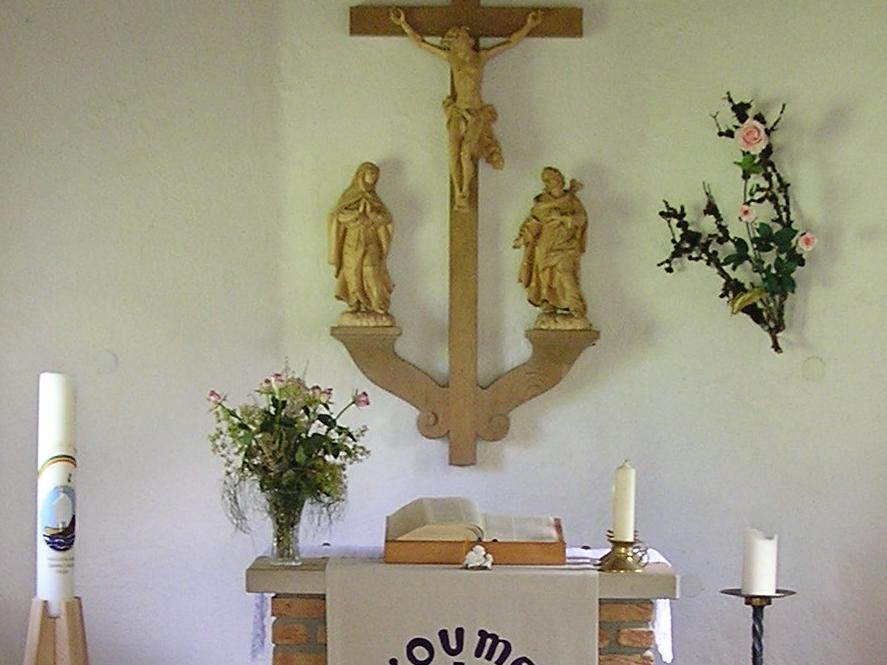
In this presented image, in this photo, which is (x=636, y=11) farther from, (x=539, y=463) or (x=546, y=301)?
(x=539, y=463)

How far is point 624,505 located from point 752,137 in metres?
1.39

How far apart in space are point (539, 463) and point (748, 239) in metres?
0.90

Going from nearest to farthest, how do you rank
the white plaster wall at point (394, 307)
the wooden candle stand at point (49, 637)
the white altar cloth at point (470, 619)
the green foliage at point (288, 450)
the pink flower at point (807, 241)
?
1. the white altar cloth at point (470, 619)
2. the green foliage at point (288, 450)
3. the wooden candle stand at point (49, 637)
4. the pink flower at point (807, 241)
5. the white plaster wall at point (394, 307)

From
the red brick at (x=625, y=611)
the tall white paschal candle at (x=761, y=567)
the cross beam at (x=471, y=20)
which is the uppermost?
the cross beam at (x=471, y=20)

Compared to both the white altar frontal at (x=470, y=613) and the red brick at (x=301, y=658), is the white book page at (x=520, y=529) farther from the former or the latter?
the red brick at (x=301, y=658)

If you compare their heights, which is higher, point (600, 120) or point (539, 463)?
point (600, 120)

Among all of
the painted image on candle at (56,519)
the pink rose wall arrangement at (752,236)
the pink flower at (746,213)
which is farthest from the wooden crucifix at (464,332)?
the painted image on candle at (56,519)

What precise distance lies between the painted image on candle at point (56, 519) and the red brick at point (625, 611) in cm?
131

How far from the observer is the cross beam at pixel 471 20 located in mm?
3812

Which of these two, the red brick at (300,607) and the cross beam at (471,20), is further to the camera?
the cross beam at (471,20)

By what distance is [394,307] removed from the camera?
3861mm

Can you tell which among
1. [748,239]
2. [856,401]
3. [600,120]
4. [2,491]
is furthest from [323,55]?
[856,401]

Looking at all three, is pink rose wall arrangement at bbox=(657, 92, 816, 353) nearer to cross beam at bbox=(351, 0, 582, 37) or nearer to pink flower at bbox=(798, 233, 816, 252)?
pink flower at bbox=(798, 233, 816, 252)

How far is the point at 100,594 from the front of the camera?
3867 mm
